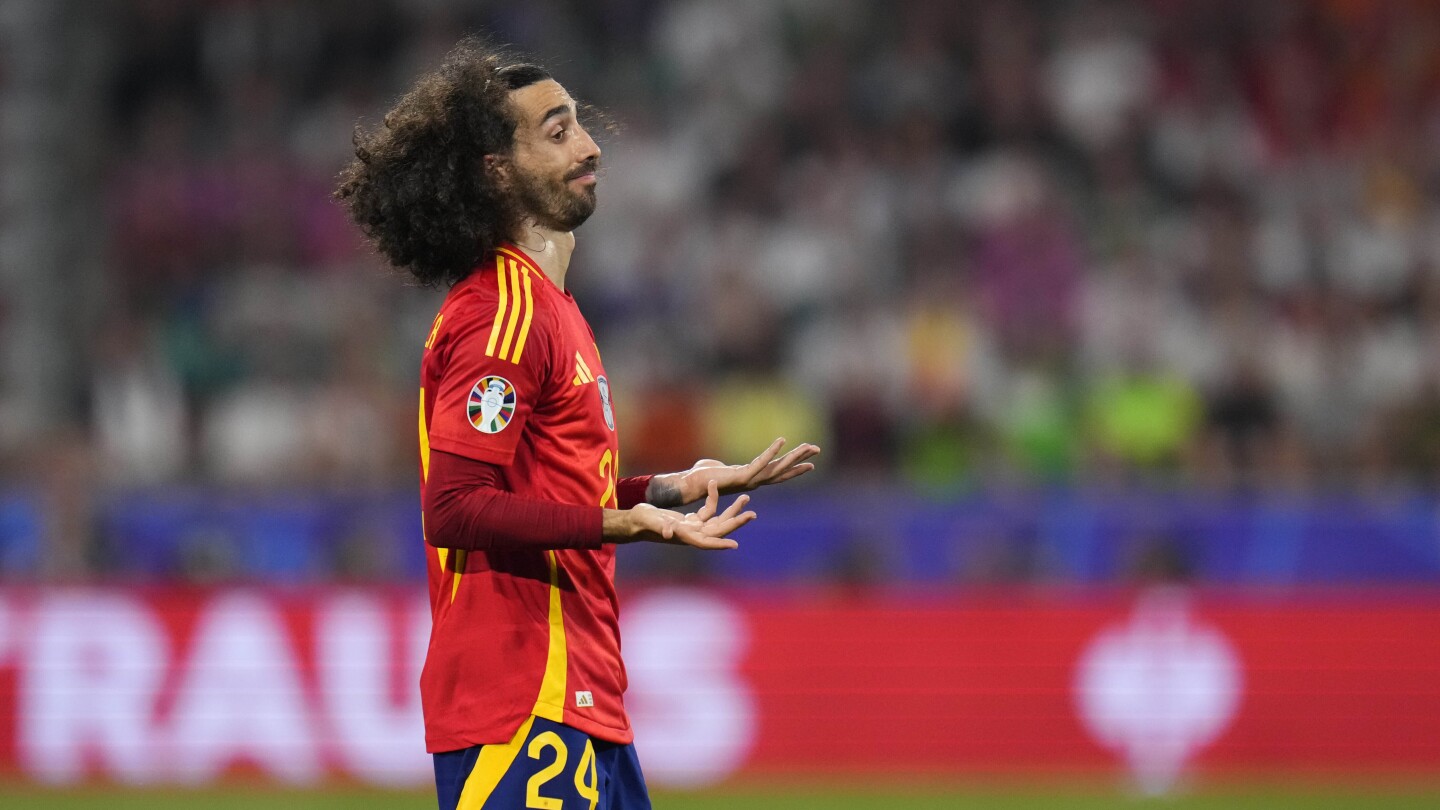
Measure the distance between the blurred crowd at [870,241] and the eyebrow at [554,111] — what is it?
22.8 feet

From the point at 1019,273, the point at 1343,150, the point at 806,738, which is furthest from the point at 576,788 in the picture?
the point at 1343,150

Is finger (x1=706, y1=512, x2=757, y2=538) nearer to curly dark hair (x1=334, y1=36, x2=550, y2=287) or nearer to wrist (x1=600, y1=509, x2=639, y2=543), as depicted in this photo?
wrist (x1=600, y1=509, x2=639, y2=543)

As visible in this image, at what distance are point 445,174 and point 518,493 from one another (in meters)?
0.71

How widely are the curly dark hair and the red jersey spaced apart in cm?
9

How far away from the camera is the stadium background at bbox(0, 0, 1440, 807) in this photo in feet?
32.0

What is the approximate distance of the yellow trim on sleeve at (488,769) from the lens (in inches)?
155

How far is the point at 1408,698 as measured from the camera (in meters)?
9.70

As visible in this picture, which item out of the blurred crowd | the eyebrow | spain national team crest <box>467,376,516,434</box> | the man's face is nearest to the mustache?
the man's face

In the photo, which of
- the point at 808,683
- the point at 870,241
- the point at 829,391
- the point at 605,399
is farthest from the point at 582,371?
the point at 870,241

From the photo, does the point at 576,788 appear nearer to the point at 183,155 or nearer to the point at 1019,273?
the point at 1019,273

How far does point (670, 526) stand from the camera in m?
3.80

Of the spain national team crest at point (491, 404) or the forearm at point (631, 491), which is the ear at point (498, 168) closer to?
the spain national team crest at point (491, 404)

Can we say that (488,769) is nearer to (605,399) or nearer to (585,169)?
(605,399)

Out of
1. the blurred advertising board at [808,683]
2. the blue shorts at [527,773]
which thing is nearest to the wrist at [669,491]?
the blue shorts at [527,773]
